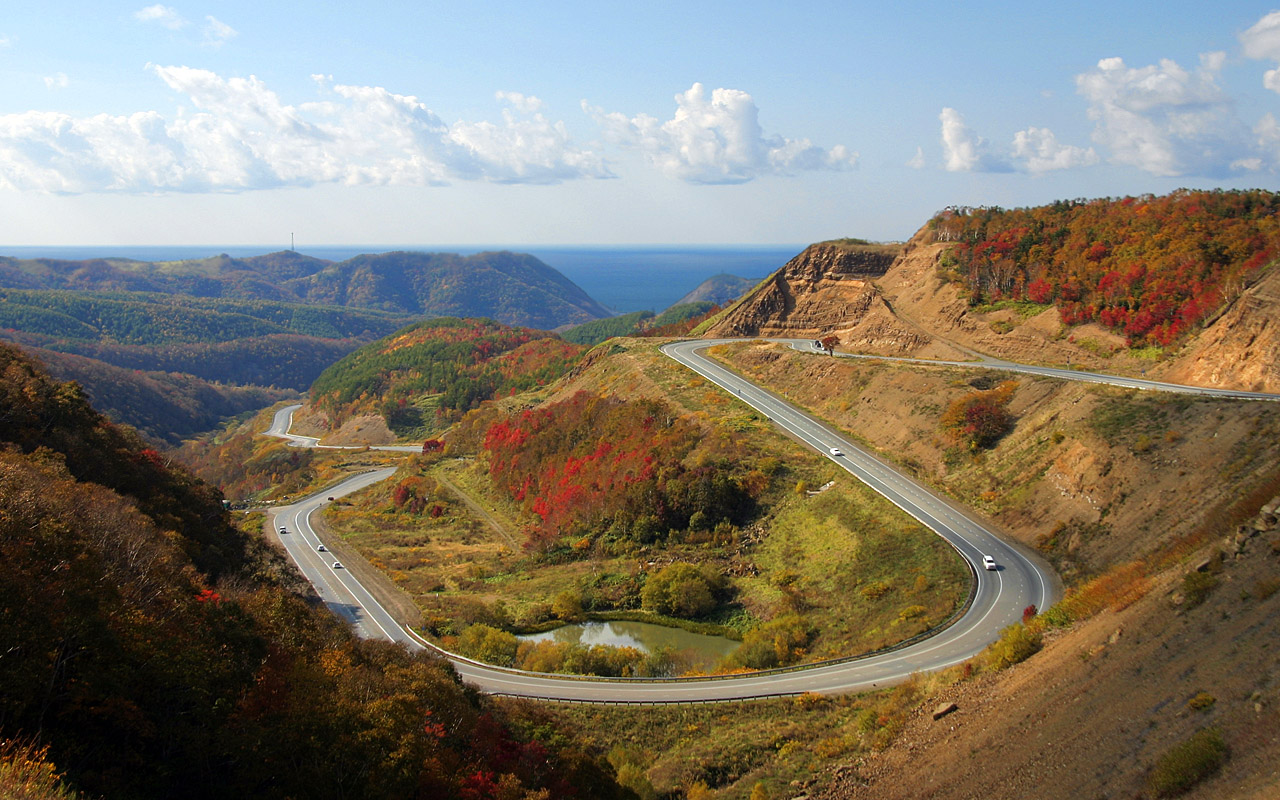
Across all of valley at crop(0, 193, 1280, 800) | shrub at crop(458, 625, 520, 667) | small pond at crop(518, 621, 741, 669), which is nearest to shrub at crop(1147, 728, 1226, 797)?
valley at crop(0, 193, 1280, 800)

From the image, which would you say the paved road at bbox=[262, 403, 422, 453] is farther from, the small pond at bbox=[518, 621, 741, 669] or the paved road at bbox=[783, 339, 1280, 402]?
the small pond at bbox=[518, 621, 741, 669]

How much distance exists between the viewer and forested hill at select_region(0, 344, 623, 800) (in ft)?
50.6

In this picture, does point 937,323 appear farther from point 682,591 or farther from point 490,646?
point 490,646

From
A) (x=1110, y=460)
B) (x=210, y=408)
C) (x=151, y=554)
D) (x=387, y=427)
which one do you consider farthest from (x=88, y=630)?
(x=210, y=408)

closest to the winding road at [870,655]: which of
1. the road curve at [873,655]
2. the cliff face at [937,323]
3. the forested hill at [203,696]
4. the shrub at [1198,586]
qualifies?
the road curve at [873,655]

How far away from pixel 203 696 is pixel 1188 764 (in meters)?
20.8

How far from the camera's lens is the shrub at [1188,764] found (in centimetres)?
1316

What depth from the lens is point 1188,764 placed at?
43.9 feet

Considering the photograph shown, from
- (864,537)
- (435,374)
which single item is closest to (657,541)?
(864,537)

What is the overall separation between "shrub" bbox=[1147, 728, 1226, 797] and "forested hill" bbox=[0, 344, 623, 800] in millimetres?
13407

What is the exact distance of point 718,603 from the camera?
39.4 m

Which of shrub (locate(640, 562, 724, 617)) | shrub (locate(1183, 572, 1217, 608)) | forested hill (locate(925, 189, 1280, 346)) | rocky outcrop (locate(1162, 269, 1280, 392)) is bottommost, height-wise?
shrub (locate(640, 562, 724, 617))

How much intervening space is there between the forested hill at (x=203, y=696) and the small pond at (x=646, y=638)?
441 inches

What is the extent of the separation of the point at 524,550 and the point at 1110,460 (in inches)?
1518
